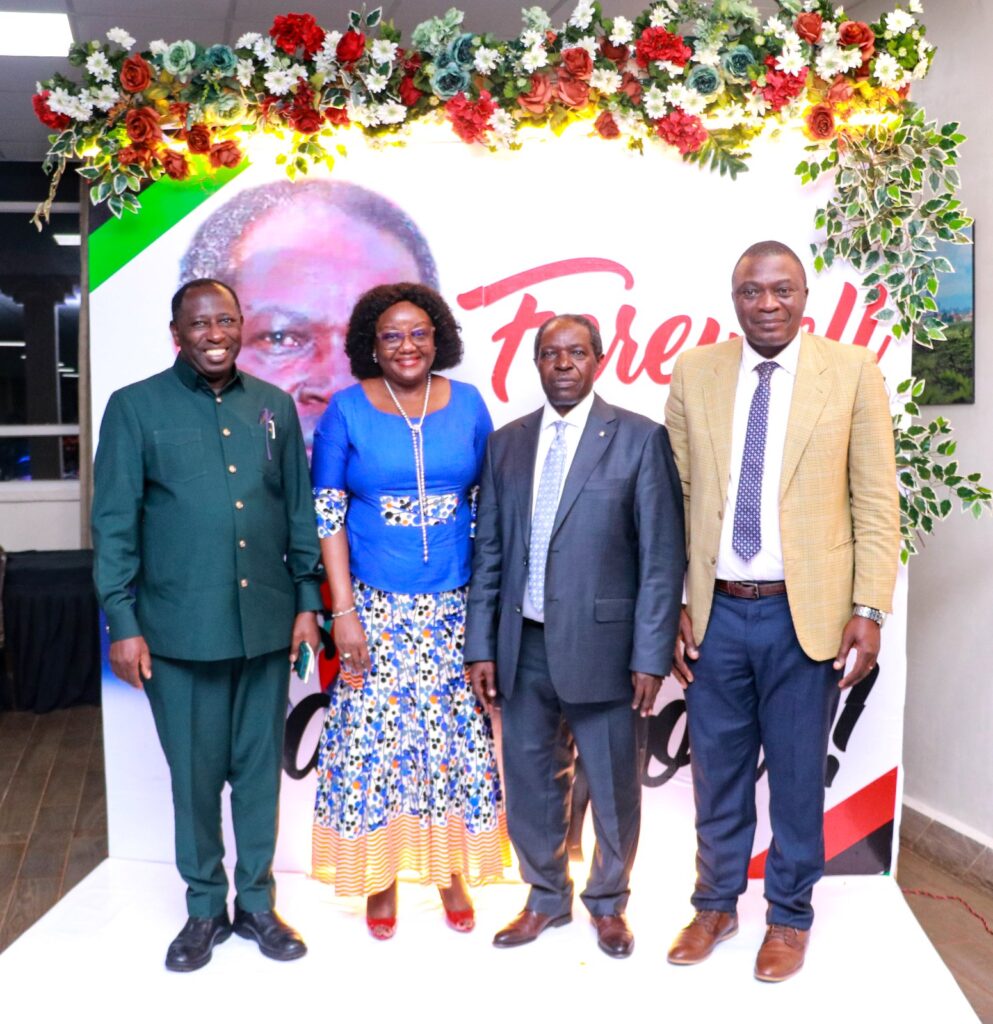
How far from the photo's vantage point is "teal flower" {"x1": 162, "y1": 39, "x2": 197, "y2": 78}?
2.96 m

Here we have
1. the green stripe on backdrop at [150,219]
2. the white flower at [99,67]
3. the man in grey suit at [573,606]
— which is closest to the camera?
the man in grey suit at [573,606]

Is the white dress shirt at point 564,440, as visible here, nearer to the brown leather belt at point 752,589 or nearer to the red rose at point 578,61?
the brown leather belt at point 752,589

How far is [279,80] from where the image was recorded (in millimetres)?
3010

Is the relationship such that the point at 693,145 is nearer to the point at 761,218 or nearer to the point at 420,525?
the point at 761,218

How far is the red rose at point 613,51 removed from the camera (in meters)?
3.06

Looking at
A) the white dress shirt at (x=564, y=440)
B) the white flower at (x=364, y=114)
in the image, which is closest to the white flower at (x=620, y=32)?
the white flower at (x=364, y=114)

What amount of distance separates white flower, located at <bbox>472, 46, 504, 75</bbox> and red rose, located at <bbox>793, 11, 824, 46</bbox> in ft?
2.85

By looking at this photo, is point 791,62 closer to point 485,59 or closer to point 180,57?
point 485,59

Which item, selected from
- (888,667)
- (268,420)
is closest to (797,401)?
(888,667)

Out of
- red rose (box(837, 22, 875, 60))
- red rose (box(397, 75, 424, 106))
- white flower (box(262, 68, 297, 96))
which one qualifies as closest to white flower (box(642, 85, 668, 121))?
red rose (box(837, 22, 875, 60))

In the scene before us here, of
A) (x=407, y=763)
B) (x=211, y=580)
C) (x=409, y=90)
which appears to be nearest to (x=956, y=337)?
(x=409, y=90)

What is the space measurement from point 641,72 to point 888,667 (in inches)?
77.8

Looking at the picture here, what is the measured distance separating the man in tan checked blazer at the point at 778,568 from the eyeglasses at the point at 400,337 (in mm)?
724

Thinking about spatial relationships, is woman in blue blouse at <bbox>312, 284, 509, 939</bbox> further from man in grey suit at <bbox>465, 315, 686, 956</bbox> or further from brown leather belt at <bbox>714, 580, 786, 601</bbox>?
brown leather belt at <bbox>714, 580, 786, 601</bbox>
